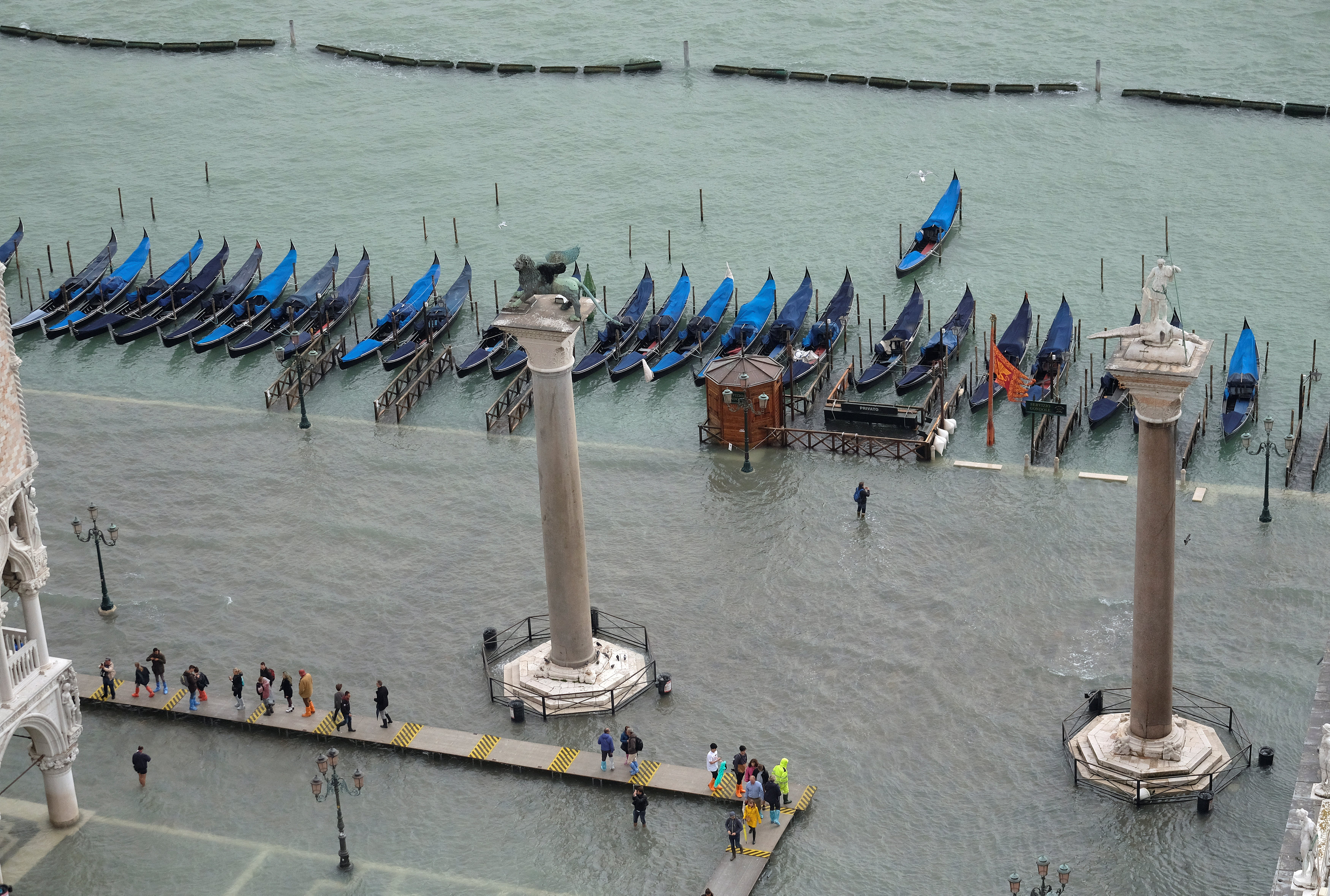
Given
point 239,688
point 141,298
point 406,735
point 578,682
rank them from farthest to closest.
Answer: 1. point 141,298
2. point 578,682
3. point 239,688
4. point 406,735

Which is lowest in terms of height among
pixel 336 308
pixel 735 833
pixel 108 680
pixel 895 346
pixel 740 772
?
pixel 735 833

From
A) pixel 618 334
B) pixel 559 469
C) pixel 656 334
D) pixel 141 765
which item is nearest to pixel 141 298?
pixel 618 334

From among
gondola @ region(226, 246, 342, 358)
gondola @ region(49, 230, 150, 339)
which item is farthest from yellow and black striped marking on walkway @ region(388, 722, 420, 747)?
gondola @ region(49, 230, 150, 339)

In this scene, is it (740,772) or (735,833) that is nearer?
(735,833)

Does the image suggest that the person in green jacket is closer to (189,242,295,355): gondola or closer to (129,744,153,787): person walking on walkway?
(129,744,153,787): person walking on walkway

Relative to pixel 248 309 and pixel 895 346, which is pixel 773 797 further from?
pixel 248 309

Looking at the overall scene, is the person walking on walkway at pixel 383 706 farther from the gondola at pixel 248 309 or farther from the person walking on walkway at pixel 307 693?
the gondola at pixel 248 309

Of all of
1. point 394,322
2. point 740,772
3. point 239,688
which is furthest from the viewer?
point 394,322

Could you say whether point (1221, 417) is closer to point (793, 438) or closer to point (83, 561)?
point (793, 438)
